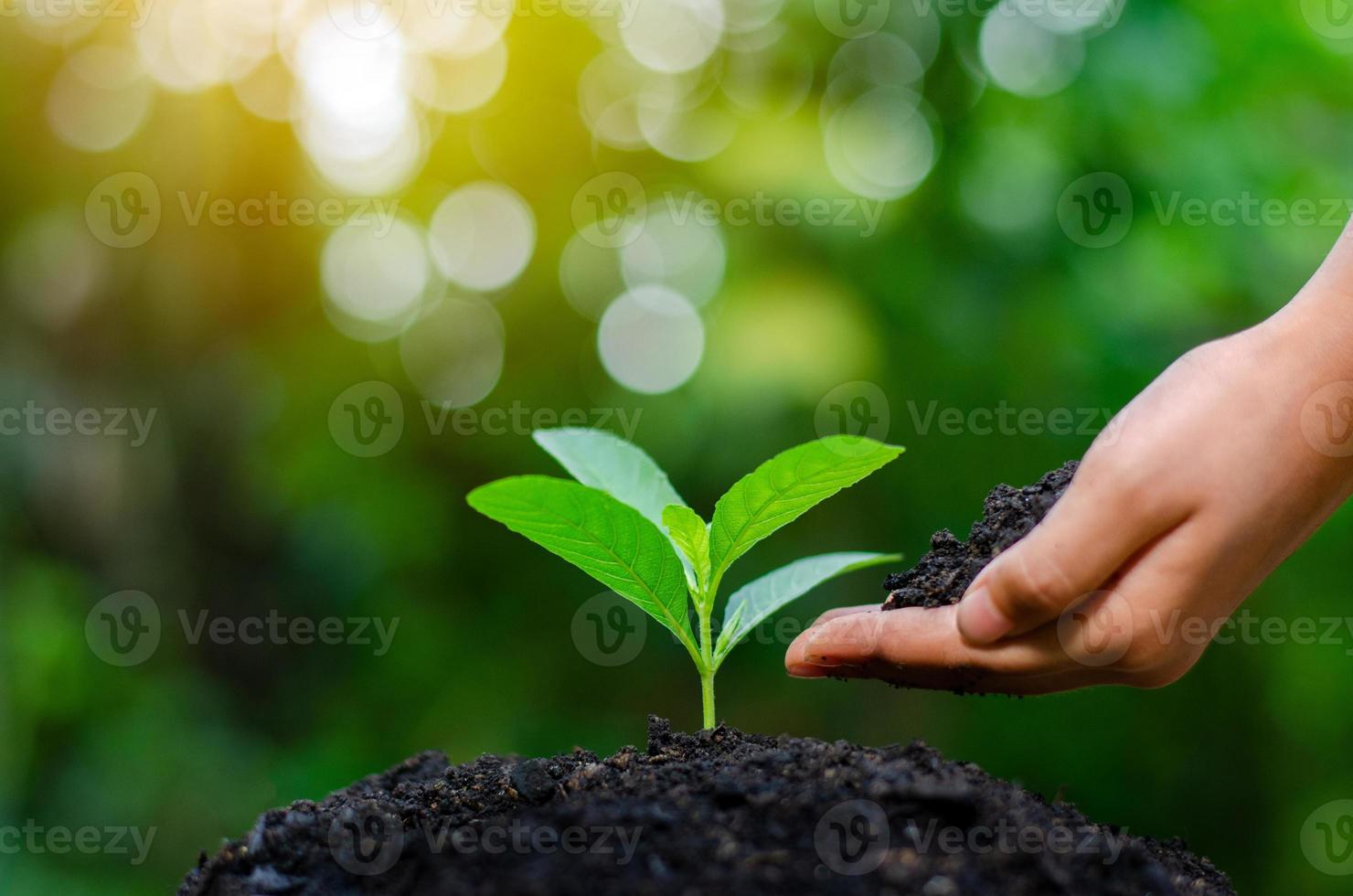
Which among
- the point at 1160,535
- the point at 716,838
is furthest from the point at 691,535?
the point at 1160,535

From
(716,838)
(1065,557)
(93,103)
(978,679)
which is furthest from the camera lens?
(93,103)

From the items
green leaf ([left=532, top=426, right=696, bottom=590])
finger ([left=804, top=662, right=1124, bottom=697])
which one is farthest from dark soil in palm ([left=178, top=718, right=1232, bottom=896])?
green leaf ([left=532, top=426, right=696, bottom=590])

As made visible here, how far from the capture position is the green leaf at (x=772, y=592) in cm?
109

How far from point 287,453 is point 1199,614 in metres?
2.52

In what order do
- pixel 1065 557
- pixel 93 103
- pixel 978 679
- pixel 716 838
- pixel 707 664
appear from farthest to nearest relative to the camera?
pixel 93 103 < pixel 707 664 < pixel 978 679 < pixel 1065 557 < pixel 716 838

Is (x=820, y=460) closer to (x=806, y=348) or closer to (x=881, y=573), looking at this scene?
(x=806, y=348)

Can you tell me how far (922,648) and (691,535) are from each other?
28cm

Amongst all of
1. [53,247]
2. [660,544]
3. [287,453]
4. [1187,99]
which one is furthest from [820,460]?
[53,247]

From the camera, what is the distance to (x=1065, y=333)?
2285 mm

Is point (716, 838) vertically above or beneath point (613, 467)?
beneath

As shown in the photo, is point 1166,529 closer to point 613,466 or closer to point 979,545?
point 979,545

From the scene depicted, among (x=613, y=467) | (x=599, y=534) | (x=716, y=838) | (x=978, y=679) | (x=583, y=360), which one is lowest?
(x=716, y=838)

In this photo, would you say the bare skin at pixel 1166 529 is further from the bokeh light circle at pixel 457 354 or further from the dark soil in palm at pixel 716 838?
the bokeh light circle at pixel 457 354

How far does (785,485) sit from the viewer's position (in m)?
0.97
